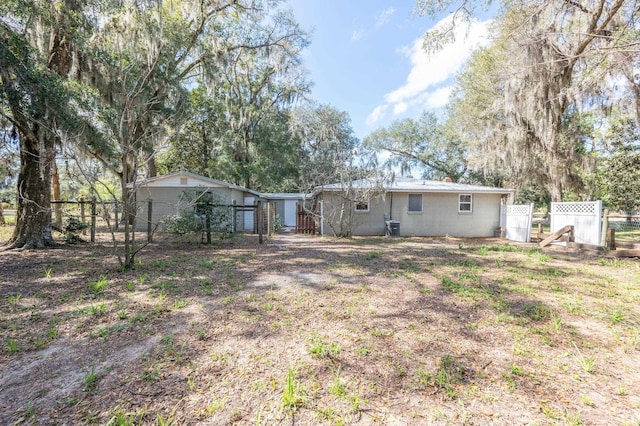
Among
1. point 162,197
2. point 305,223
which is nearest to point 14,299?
point 305,223

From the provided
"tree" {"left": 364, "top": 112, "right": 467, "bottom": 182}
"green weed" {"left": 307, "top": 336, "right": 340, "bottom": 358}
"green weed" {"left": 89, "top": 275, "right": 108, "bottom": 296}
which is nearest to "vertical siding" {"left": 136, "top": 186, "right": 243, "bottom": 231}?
"green weed" {"left": 89, "top": 275, "right": 108, "bottom": 296}

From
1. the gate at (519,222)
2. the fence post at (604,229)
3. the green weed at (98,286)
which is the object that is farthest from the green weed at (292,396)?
the gate at (519,222)

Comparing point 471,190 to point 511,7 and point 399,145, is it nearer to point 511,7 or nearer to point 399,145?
point 511,7

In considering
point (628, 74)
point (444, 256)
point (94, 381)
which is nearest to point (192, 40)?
point (444, 256)

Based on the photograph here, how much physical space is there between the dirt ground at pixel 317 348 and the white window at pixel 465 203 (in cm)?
756

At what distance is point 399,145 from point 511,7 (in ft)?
59.2

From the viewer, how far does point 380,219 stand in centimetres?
1273

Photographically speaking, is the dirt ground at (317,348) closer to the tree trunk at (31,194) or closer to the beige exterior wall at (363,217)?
the tree trunk at (31,194)

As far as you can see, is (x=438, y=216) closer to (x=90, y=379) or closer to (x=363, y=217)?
(x=363, y=217)

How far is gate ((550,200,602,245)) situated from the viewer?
26.6 ft

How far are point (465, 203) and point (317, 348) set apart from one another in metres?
12.2

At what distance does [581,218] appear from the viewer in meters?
8.61

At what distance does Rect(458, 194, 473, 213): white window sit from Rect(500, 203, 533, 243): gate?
4.50 ft

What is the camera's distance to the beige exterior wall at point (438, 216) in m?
12.7
